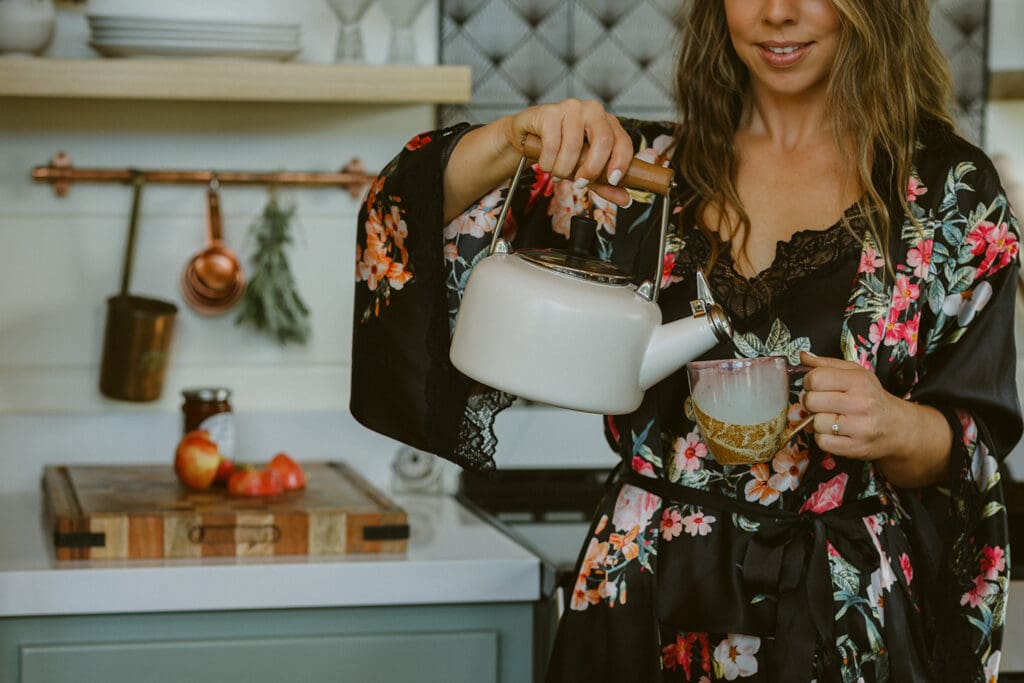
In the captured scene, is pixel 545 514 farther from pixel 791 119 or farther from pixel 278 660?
pixel 791 119

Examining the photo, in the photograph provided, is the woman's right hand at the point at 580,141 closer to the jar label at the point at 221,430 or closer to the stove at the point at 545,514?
the stove at the point at 545,514

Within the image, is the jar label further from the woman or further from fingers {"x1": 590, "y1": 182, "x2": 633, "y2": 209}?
fingers {"x1": 590, "y1": 182, "x2": 633, "y2": 209}

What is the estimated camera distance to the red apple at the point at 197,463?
190 cm

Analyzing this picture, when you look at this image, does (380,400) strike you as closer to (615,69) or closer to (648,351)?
(648,351)

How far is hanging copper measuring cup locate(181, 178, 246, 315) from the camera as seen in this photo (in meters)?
2.19

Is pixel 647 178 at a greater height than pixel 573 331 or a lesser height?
greater

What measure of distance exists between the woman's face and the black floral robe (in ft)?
A: 0.46

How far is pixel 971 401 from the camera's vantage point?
4.03 ft

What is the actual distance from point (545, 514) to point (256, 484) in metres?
0.45

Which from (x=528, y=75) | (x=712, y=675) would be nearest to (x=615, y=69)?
(x=528, y=75)

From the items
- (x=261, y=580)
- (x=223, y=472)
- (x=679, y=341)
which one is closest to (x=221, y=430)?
A: (x=223, y=472)

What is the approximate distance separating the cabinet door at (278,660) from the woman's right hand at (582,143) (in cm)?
79

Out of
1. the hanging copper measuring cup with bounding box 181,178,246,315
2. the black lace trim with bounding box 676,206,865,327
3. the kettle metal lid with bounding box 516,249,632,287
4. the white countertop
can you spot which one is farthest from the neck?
the hanging copper measuring cup with bounding box 181,178,246,315

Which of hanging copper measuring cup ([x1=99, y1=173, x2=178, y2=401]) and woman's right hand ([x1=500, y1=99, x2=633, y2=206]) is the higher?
woman's right hand ([x1=500, y1=99, x2=633, y2=206])
